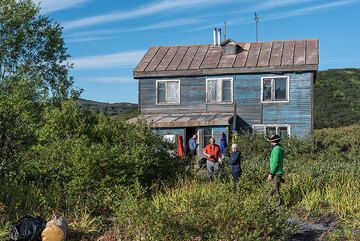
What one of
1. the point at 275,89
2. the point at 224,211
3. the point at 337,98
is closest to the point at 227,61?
the point at 275,89

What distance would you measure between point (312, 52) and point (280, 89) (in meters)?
2.51

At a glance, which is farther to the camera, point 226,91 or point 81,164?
point 226,91

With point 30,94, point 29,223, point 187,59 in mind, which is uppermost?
point 187,59

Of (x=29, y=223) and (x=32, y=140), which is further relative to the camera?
(x=32, y=140)

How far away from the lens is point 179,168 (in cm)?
1334

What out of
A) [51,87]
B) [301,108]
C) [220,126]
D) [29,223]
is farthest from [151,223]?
[51,87]

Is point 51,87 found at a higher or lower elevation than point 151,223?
higher

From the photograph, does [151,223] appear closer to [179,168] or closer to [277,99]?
[179,168]

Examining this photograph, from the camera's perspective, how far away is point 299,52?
27000 mm

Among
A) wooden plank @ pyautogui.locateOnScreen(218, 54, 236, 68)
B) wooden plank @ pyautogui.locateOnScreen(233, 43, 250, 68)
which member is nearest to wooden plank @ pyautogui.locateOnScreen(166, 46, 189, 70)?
wooden plank @ pyautogui.locateOnScreen(218, 54, 236, 68)

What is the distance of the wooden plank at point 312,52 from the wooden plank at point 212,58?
4.77 metres

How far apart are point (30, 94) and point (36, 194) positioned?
2.83 metres

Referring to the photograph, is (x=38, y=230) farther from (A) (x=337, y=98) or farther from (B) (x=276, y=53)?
(A) (x=337, y=98)

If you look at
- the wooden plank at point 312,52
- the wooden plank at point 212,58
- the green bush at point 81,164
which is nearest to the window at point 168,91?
the wooden plank at point 212,58
